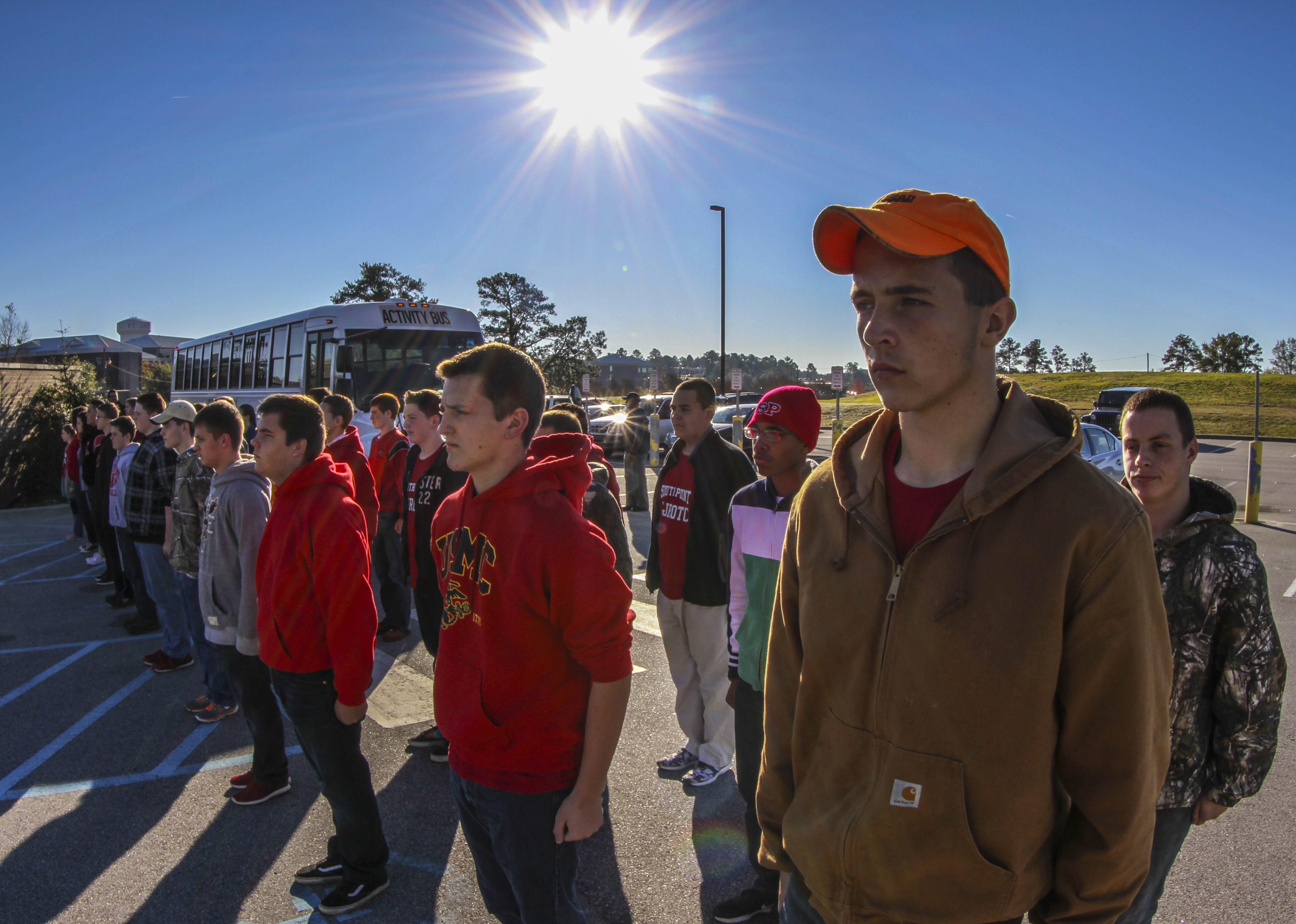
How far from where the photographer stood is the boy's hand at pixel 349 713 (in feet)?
9.53

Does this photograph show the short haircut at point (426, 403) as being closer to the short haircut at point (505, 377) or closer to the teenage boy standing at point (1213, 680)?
the short haircut at point (505, 377)

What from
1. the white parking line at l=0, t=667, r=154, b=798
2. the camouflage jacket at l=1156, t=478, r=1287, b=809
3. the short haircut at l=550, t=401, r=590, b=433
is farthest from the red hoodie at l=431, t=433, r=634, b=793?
the white parking line at l=0, t=667, r=154, b=798

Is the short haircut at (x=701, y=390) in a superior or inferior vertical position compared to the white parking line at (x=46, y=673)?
superior

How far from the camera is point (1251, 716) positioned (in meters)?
2.02

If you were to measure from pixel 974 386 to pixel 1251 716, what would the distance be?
1491 millimetres

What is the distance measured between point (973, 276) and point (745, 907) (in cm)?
264

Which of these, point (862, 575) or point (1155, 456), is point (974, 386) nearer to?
point (862, 575)

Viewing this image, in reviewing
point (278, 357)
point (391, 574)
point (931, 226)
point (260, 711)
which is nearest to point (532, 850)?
point (931, 226)

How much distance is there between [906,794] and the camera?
1342 millimetres

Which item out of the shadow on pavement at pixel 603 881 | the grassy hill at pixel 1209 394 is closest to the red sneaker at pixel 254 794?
the shadow on pavement at pixel 603 881

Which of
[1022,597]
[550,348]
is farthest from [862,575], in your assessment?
[550,348]

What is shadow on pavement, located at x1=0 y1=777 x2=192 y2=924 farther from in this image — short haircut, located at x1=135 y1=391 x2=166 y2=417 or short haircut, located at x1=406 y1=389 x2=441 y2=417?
short haircut, located at x1=135 y1=391 x2=166 y2=417

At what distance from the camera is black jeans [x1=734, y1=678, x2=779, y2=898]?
9.29ft

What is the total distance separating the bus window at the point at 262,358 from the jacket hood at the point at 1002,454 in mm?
15515
